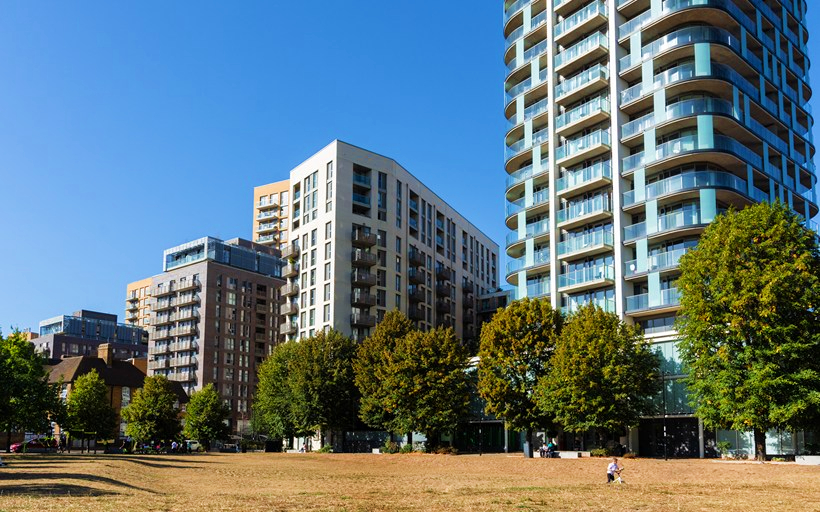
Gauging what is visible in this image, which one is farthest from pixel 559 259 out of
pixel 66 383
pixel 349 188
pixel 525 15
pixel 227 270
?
pixel 227 270

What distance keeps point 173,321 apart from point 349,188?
64.0 meters

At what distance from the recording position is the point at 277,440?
104312 millimetres

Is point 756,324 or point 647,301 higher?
point 647,301

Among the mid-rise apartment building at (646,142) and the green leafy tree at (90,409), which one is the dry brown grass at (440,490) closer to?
the mid-rise apartment building at (646,142)

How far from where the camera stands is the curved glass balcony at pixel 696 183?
7025 centimetres

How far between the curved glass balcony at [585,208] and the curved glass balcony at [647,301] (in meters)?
9.47

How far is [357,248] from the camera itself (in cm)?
11588

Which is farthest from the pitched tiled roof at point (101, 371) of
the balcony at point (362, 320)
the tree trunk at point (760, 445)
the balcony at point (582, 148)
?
the tree trunk at point (760, 445)

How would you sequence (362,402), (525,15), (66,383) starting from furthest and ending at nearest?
(66,383)
(525,15)
(362,402)

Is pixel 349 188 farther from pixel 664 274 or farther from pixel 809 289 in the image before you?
pixel 809 289

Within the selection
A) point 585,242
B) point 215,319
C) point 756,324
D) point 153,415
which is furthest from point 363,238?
point 756,324

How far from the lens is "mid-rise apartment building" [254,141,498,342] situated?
113250mm

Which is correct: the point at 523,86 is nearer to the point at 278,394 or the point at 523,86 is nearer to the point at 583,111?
the point at 583,111

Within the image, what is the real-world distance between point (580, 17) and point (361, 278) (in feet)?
154
